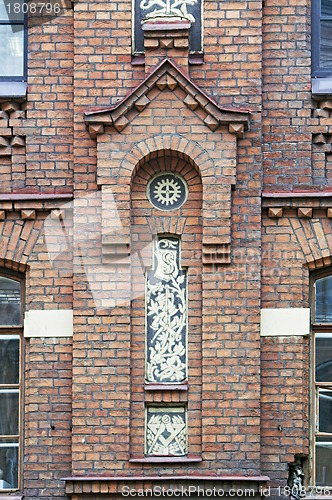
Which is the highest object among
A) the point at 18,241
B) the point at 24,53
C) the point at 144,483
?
the point at 24,53

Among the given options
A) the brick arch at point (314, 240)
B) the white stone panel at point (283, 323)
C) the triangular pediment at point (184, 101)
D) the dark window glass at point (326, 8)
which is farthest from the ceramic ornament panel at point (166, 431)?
the dark window glass at point (326, 8)

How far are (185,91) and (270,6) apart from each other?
1.14 m

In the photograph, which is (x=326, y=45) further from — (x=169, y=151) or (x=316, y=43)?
(x=169, y=151)

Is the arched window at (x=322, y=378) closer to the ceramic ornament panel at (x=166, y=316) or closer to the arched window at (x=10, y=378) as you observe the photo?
the ceramic ornament panel at (x=166, y=316)

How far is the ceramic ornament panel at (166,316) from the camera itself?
13195 mm

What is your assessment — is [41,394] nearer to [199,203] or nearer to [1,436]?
[1,436]

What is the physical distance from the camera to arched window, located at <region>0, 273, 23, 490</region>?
13.3 metres

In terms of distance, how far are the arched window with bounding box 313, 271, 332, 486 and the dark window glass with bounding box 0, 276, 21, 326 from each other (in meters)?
2.60

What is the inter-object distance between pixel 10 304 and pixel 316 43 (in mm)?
3568

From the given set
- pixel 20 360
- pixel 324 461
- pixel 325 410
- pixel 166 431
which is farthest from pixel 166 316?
pixel 324 461

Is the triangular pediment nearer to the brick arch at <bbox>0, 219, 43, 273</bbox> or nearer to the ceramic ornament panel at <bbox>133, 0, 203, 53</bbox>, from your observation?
the ceramic ornament panel at <bbox>133, 0, 203, 53</bbox>

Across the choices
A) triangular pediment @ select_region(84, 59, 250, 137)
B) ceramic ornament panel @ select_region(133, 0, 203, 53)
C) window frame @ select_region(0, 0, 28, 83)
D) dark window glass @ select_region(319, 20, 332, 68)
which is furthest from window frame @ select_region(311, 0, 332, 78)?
window frame @ select_region(0, 0, 28, 83)

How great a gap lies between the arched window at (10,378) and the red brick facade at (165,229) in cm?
12

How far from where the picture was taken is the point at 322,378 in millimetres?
13375
